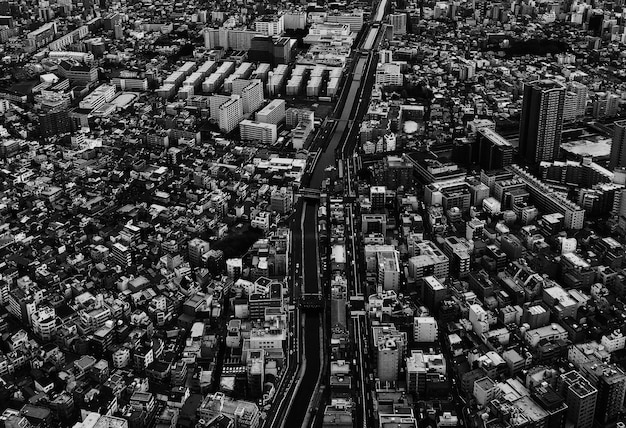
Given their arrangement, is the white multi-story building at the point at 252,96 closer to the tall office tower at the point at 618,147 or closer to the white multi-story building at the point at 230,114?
the white multi-story building at the point at 230,114

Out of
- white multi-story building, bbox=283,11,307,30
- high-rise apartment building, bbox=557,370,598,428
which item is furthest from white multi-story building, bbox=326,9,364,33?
high-rise apartment building, bbox=557,370,598,428

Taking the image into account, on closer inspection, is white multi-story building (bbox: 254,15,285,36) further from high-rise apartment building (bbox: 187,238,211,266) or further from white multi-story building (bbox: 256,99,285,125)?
high-rise apartment building (bbox: 187,238,211,266)

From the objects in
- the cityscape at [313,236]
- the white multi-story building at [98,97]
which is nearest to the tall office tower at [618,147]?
the cityscape at [313,236]

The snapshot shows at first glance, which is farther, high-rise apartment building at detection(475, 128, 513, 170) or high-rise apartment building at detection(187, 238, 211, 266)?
high-rise apartment building at detection(475, 128, 513, 170)

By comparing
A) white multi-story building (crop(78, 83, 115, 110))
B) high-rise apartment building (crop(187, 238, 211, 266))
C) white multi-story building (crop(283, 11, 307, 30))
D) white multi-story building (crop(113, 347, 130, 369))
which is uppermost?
white multi-story building (crop(283, 11, 307, 30))

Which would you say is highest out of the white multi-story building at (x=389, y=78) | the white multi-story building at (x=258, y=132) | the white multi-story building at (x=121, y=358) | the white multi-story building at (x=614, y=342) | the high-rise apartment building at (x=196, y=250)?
the white multi-story building at (x=389, y=78)

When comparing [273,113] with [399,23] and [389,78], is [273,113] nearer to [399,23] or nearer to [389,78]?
[389,78]
